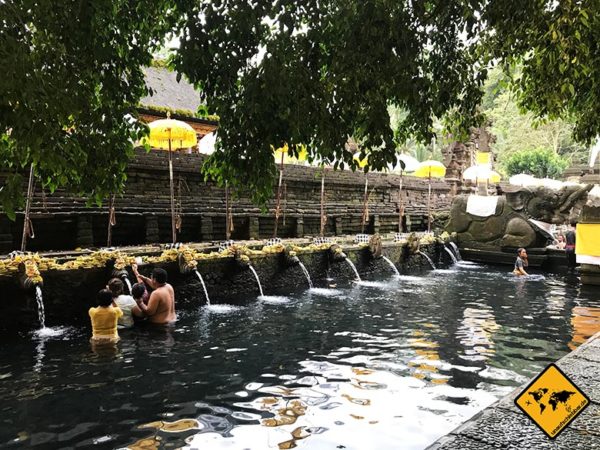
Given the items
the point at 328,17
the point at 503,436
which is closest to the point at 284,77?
the point at 328,17

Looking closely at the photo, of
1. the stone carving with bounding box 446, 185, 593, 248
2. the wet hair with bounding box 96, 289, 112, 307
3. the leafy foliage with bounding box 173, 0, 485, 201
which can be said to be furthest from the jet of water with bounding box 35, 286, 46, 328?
the stone carving with bounding box 446, 185, 593, 248

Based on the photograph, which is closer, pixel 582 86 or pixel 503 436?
pixel 503 436

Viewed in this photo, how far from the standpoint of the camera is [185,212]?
59.7 ft

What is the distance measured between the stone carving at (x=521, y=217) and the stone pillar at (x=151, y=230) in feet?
49.2

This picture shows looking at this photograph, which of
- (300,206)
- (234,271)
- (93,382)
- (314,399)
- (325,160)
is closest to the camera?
(325,160)

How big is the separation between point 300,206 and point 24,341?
612 inches

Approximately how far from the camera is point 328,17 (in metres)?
3.93

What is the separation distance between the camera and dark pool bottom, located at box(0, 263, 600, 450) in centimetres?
558

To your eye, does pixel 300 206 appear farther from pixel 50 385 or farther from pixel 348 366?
pixel 50 385

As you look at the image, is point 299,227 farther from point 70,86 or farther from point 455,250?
point 70,86

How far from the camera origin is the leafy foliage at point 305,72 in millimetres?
3656

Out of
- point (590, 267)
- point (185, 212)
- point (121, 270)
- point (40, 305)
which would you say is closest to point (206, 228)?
point (185, 212)

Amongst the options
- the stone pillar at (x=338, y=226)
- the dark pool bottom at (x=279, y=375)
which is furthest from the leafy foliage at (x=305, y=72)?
the stone pillar at (x=338, y=226)

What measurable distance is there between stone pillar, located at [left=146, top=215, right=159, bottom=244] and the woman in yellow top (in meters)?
8.23
